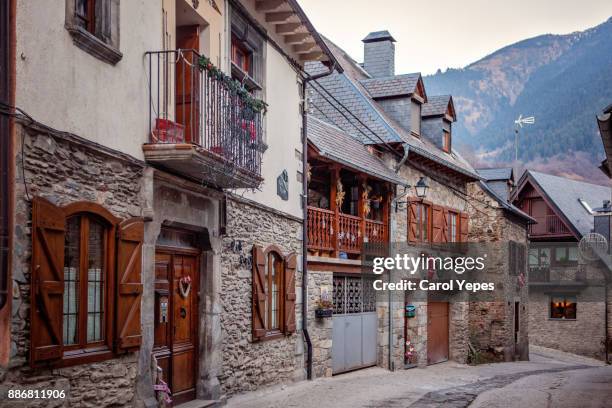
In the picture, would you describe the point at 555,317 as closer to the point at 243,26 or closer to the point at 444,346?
the point at 444,346

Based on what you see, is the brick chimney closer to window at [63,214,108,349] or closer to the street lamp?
the street lamp

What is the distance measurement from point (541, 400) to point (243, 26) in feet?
24.6

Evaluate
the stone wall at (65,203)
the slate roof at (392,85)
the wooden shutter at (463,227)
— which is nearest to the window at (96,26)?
the stone wall at (65,203)

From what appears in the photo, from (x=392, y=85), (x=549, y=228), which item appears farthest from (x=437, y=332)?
(x=549, y=228)

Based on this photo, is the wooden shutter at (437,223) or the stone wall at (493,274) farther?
the stone wall at (493,274)

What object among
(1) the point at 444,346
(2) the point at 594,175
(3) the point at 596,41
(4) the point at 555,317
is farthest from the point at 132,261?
(3) the point at 596,41

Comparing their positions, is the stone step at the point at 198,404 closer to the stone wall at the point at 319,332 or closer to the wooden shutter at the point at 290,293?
the wooden shutter at the point at 290,293

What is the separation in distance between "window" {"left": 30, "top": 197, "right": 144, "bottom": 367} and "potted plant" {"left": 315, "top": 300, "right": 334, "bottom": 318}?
7.24 meters

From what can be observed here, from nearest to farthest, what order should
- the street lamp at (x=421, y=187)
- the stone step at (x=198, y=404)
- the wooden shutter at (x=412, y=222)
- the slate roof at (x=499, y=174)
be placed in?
the stone step at (x=198, y=404) → the street lamp at (x=421, y=187) → the wooden shutter at (x=412, y=222) → the slate roof at (x=499, y=174)

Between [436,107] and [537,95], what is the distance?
99.7 meters

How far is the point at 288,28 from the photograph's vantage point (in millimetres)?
13258

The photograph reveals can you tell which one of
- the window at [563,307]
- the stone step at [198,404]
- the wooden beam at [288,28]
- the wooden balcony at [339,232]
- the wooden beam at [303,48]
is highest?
the wooden beam at [288,28]

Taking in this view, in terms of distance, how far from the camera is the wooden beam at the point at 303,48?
14.0m

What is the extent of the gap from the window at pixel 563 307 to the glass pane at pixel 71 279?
31.6 metres
